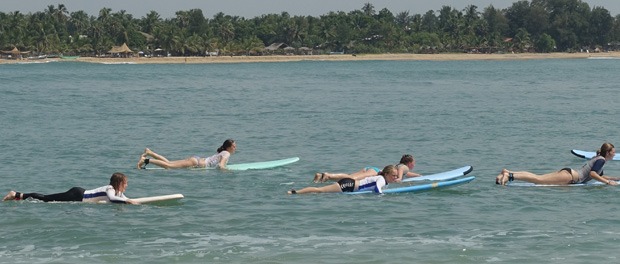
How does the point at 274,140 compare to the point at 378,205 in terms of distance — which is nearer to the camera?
the point at 378,205

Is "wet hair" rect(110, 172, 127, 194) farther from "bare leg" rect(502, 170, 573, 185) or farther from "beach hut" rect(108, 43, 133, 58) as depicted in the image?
"beach hut" rect(108, 43, 133, 58)

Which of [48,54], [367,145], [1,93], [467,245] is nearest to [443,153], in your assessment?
[367,145]

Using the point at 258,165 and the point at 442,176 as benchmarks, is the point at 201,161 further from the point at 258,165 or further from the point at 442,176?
the point at 442,176

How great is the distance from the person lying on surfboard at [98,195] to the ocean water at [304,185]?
17 cm

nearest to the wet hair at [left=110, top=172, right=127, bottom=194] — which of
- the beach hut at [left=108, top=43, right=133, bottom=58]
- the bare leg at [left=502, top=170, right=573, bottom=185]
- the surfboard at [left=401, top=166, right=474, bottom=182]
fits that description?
the surfboard at [left=401, top=166, right=474, bottom=182]

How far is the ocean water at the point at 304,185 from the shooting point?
17016 mm

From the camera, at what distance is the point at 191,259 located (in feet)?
53.7

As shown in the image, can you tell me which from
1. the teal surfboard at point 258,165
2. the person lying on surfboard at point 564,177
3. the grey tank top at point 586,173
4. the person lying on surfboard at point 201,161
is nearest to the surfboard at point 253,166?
the teal surfboard at point 258,165

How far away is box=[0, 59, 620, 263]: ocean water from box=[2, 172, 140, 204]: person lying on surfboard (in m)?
0.17

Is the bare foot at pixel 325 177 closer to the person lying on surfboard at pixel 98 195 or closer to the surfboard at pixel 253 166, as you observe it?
the surfboard at pixel 253 166

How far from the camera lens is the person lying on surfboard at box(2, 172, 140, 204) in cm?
2041

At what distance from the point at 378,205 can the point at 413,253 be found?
4.38 m

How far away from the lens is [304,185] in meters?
24.6

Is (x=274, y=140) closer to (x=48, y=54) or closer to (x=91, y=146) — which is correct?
(x=91, y=146)
